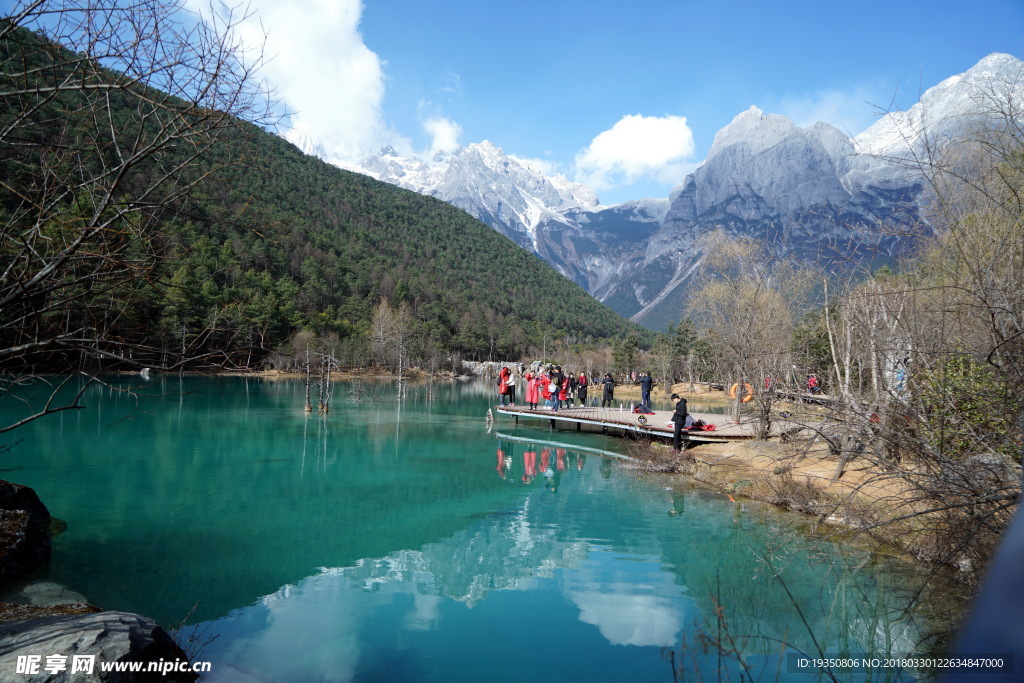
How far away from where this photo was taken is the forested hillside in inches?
144

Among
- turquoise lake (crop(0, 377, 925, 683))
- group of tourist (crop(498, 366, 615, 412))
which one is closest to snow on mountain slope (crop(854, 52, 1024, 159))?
turquoise lake (crop(0, 377, 925, 683))

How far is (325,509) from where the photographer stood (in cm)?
1383

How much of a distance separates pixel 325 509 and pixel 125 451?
10148 mm

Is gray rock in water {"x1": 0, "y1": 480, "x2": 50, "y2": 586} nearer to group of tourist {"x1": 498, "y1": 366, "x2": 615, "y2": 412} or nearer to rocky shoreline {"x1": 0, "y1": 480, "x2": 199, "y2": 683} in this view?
rocky shoreline {"x1": 0, "y1": 480, "x2": 199, "y2": 683}

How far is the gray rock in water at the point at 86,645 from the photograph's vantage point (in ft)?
15.6

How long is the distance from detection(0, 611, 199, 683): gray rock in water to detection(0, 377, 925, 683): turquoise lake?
1.45 m

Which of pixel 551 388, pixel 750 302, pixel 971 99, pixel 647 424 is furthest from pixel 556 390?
pixel 971 99

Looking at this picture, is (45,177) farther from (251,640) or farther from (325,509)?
(325,509)

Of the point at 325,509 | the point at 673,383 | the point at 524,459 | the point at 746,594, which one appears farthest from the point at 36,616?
the point at 673,383

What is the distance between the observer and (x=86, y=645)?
502 cm

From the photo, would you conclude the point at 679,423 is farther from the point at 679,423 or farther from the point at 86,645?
the point at 86,645

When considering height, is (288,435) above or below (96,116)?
below

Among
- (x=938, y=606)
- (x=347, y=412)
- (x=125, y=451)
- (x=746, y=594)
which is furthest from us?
(x=347, y=412)

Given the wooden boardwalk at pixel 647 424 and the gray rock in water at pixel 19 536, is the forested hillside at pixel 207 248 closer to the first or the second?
the gray rock in water at pixel 19 536
